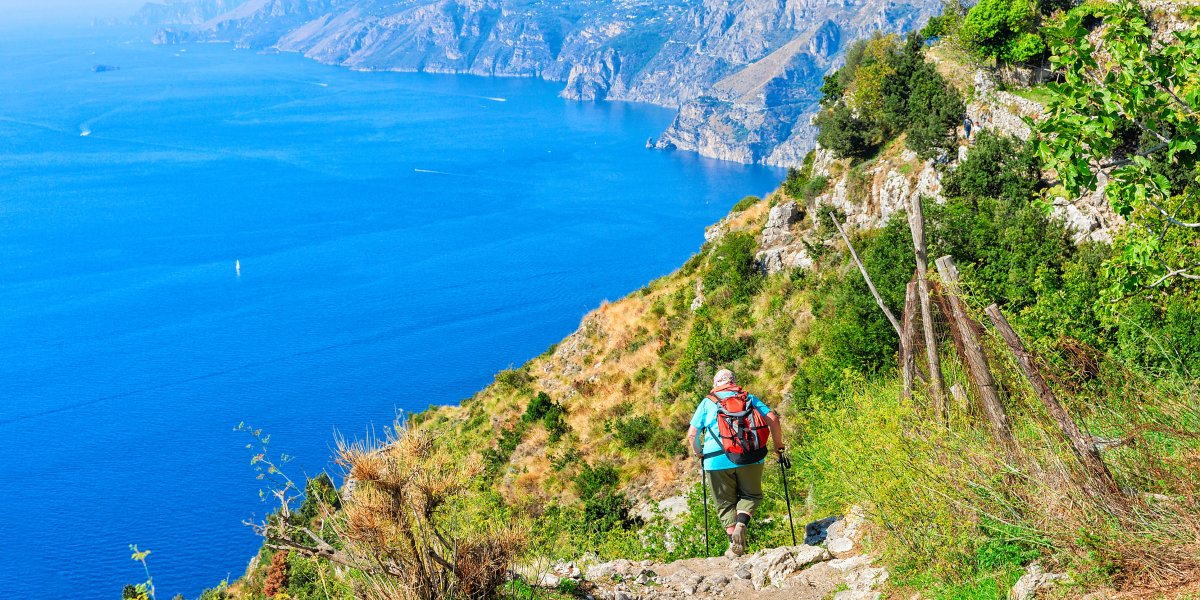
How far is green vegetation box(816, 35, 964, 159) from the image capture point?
22.3 metres

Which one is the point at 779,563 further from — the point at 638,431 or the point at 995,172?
the point at 995,172

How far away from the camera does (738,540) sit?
29.7 ft

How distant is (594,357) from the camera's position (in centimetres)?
2867

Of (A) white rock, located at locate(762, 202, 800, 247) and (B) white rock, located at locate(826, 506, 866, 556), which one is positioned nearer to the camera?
(B) white rock, located at locate(826, 506, 866, 556)

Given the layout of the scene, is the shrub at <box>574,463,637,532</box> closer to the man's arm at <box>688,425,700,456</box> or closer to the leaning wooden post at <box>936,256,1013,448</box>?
the man's arm at <box>688,425,700,456</box>

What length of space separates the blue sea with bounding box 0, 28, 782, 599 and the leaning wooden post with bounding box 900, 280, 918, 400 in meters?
45.8

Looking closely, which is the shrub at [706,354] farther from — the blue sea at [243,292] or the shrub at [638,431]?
the blue sea at [243,292]

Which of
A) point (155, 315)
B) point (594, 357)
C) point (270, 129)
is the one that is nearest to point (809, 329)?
point (594, 357)

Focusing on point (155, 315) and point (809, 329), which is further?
point (155, 315)

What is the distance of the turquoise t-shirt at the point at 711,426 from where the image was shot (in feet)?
27.6

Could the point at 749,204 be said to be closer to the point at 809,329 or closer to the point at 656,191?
the point at 809,329

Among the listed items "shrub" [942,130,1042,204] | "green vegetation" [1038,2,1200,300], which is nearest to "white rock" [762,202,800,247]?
"shrub" [942,130,1042,204]

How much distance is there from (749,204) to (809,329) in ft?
51.5

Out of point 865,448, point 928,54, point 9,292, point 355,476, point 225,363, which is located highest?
point 928,54
